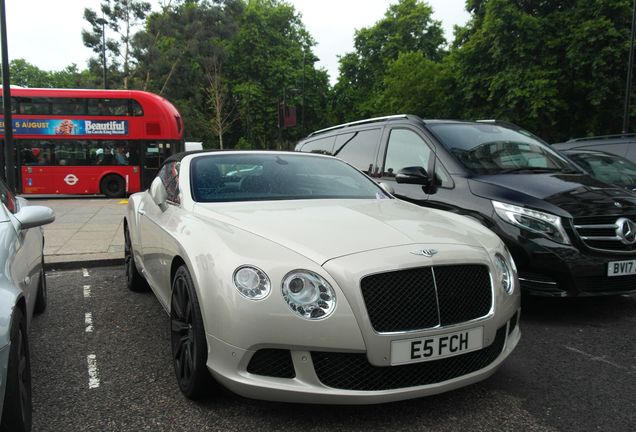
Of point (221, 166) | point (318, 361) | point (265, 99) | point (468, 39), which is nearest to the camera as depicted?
point (318, 361)

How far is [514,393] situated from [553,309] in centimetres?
191

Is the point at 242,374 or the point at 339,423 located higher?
the point at 242,374

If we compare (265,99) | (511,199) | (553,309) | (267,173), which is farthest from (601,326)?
(265,99)

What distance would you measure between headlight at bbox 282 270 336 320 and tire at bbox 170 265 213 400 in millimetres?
555

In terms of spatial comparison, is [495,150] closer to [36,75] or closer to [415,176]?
[415,176]

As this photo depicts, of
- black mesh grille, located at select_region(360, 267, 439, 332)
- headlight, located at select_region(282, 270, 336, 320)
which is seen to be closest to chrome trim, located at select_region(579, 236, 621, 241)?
black mesh grille, located at select_region(360, 267, 439, 332)

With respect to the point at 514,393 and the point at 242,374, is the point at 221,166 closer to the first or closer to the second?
the point at 242,374

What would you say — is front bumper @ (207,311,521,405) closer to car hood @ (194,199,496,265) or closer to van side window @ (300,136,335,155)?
car hood @ (194,199,496,265)

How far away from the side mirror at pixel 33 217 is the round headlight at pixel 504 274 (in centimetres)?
274

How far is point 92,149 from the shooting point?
17703 mm

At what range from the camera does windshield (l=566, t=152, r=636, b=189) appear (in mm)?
6979

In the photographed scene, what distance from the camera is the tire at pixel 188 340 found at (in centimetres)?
256

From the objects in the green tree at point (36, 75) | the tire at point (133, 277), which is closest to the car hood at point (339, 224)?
the tire at point (133, 277)

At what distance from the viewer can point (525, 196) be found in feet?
13.6
